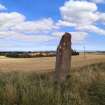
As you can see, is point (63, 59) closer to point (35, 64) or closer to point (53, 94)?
point (53, 94)

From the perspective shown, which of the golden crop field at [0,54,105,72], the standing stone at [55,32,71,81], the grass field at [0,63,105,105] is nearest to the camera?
the grass field at [0,63,105,105]

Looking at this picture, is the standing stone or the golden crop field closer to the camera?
the standing stone

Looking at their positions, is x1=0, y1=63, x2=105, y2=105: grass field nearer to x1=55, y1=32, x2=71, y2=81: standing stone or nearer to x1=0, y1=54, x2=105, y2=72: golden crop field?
x1=55, y1=32, x2=71, y2=81: standing stone

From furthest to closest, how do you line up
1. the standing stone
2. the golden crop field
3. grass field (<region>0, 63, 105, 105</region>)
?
1. the golden crop field
2. the standing stone
3. grass field (<region>0, 63, 105, 105</region>)

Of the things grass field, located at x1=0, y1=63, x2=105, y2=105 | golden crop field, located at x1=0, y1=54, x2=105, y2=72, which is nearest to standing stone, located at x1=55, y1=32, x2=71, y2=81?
grass field, located at x1=0, y1=63, x2=105, y2=105

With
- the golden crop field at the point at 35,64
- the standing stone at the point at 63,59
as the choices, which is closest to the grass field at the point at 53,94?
the standing stone at the point at 63,59

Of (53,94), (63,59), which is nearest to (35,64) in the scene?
(63,59)

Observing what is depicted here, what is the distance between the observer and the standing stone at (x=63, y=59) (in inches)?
616

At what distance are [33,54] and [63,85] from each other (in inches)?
1728

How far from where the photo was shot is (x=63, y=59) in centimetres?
1602

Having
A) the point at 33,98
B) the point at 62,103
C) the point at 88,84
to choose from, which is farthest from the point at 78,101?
the point at 88,84

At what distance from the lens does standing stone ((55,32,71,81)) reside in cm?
1566

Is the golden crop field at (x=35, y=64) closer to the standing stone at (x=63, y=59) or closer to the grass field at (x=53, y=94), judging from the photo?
the standing stone at (x=63, y=59)

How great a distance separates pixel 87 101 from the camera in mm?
11820
